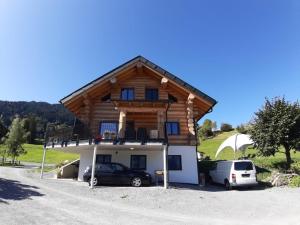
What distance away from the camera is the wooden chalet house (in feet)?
75.9

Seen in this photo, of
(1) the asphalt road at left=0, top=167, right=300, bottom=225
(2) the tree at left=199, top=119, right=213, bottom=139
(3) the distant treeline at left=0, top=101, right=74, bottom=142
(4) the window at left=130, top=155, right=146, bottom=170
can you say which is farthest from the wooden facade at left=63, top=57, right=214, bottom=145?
(3) the distant treeline at left=0, top=101, right=74, bottom=142

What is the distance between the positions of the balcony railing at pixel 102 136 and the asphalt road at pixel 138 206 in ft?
12.5

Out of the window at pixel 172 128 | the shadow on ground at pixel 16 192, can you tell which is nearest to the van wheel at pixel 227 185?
the window at pixel 172 128

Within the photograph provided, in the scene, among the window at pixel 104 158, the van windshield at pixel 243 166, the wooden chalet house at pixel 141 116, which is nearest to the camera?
the van windshield at pixel 243 166

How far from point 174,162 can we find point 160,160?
3.95ft

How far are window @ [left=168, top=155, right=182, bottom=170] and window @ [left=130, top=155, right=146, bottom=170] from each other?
7.28ft

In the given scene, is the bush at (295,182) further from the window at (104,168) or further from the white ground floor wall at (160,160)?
the window at (104,168)

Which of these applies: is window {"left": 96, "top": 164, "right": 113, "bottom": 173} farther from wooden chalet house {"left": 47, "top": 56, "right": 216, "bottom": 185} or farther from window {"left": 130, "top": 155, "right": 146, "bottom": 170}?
window {"left": 130, "top": 155, "right": 146, "bottom": 170}

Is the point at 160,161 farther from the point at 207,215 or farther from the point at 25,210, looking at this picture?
the point at 25,210

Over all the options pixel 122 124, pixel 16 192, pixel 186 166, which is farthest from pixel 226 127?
pixel 16 192

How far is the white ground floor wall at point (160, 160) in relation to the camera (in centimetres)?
2353

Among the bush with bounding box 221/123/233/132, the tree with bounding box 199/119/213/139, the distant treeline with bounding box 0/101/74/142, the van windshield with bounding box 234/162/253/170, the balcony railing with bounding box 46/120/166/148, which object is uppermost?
the distant treeline with bounding box 0/101/74/142

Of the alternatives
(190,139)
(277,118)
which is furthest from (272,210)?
(277,118)

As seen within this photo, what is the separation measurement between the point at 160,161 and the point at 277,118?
11329mm
